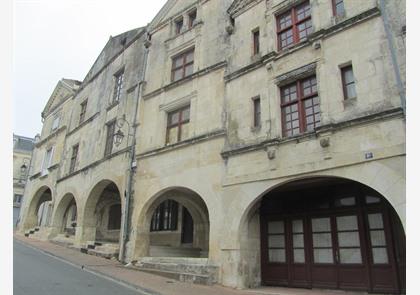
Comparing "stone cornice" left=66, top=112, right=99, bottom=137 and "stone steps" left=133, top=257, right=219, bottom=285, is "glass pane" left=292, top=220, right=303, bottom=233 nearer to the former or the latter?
"stone steps" left=133, top=257, right=219, bottom=285

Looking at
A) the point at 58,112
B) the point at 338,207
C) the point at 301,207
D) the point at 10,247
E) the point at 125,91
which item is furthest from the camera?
the point at 58,112

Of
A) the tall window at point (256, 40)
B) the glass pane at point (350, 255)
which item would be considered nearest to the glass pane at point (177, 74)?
the tall window at point (256, 40)

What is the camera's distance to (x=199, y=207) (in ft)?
46.9

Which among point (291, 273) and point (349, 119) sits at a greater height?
point (349, 119)

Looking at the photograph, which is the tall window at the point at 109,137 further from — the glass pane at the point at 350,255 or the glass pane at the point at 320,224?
the glass pane at the point at 350,255

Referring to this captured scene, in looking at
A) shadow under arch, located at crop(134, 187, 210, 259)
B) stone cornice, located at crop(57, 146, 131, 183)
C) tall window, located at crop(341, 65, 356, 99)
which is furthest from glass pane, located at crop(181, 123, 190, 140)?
tall window, located at crop(341, 65, 356, 99)

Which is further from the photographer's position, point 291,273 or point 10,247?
point 291,273

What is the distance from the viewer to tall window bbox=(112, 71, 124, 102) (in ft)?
59.1

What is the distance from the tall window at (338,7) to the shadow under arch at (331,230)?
4.76 m

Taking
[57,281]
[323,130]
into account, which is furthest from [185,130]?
[57,281]

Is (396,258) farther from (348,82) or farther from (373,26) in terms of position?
(373,26)

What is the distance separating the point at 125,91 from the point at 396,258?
527 inches

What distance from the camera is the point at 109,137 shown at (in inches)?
679

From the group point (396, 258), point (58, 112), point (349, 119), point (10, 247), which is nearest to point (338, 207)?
point (396, 258)
